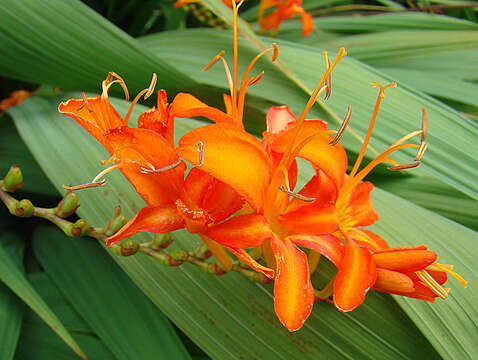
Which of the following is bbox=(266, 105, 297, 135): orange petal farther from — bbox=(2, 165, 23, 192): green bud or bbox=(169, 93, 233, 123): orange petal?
bbox=(2, 165, 23, 192): green bud

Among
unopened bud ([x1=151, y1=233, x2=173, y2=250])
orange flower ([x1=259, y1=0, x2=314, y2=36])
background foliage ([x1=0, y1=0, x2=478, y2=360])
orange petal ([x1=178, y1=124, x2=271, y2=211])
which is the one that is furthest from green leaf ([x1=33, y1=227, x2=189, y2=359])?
orange flower ([x1=259, y1=0, x2=314, y2=36])

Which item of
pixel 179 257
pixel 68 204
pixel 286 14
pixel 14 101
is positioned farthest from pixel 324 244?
→ pixel 286 14

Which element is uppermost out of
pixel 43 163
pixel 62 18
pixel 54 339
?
pixel 62 18

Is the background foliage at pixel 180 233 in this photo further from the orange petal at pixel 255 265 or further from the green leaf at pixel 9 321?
the orange petal at pixel 255 265

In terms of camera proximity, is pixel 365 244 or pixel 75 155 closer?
pixel 365 244

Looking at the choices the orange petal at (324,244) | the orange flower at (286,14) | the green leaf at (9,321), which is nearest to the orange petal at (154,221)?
the orange petal at (324,244)

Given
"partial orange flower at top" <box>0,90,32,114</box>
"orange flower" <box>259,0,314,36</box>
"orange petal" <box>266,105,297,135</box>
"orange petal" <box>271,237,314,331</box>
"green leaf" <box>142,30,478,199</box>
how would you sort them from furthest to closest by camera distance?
"orange flower" <box>259,0,314,36</box> → "partial orange flower at top" <box>0,90,32,114</box> → "green leaf" <box>142,30,478,199</box> → "orange petal" <box>266,105,297,135</box> → "orange petal" <box>271,237,314,331</box>

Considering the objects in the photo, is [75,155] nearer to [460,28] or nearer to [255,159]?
[255,159]

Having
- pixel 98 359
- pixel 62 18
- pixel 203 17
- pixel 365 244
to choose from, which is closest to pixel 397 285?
pixel 365 244
